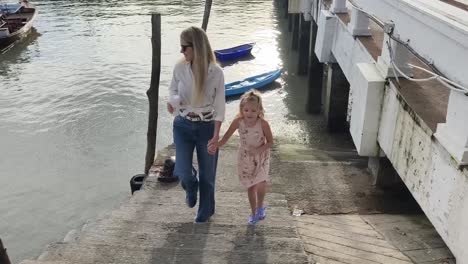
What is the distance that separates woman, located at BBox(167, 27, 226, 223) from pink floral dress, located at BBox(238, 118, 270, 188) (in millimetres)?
267

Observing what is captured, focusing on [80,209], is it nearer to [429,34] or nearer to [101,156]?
[101,156]

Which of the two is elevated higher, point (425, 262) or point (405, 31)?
point (405, 31)

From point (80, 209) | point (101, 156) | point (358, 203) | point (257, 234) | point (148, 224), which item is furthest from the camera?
point (101, 156)

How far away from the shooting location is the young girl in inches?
157

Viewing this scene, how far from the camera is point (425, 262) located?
4.43 metres

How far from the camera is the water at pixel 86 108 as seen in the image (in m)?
9.57

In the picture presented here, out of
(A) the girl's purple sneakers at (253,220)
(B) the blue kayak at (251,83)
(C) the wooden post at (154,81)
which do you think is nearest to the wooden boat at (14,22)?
(B) the blue kayak at (251,83)

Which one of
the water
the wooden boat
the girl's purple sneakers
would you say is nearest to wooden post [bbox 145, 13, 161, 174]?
the water

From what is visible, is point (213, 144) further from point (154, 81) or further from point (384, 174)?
point (154, 81)

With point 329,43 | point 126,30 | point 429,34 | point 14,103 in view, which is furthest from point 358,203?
point 126,30

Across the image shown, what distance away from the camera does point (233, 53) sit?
743 inches

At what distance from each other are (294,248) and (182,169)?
4.07ft

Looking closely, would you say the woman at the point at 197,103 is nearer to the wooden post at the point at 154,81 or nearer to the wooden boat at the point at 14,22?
the wooden post at the point at 154,81

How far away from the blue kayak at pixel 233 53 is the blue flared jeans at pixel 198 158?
14679mm
